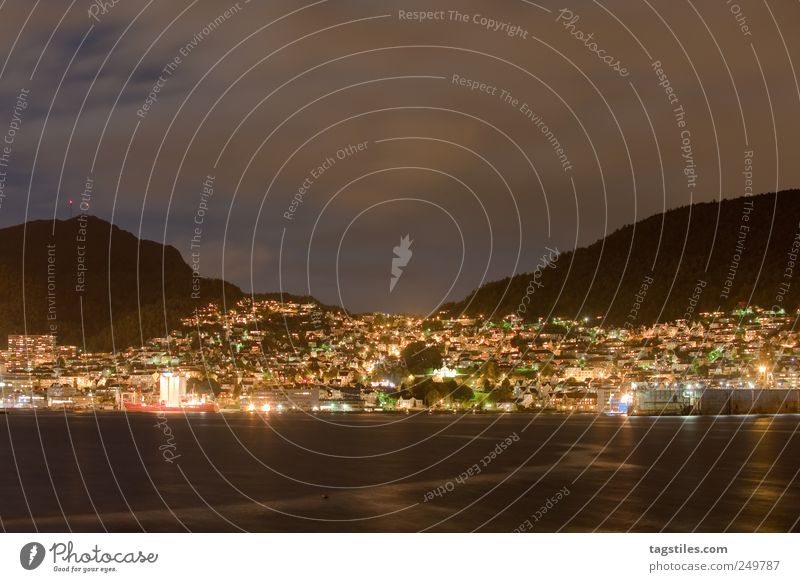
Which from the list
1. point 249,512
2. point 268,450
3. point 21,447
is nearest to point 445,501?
point 249,512
